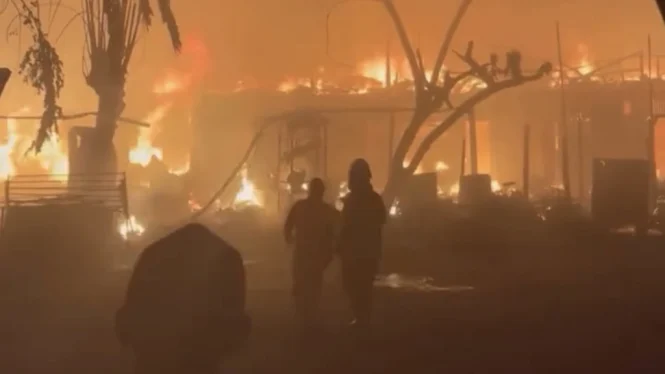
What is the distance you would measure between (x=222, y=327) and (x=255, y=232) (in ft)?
59.3

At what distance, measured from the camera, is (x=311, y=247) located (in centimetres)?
1051

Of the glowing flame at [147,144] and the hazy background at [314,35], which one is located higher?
the hazy background at [314,35]

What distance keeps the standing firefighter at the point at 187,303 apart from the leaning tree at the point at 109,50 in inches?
689

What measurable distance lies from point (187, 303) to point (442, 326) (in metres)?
6.79

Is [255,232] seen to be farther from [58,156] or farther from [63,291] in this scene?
[58,156]

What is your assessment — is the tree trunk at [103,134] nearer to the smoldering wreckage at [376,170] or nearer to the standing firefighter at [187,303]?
the smoldering wreckage at [376,170]

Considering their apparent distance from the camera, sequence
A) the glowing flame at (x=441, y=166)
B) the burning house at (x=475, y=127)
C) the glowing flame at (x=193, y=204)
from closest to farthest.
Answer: the glowing flame at (x=193, y=204) < the burning house at (x=475, y=127) < the glowing flame at (x=441, y=166)

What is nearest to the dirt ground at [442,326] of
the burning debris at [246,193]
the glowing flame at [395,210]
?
the glowing flame at [395,210]

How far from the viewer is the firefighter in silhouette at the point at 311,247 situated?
10.5 m

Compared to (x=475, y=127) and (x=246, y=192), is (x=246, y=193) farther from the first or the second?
(x=475, y=127)

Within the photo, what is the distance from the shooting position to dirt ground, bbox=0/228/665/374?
874cm

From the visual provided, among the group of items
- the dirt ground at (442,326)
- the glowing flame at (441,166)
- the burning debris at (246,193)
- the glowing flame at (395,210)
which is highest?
the glowing flame at (441,166)

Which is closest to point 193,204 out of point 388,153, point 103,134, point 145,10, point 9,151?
point 388,153

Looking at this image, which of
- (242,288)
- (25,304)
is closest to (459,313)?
(25,304)
